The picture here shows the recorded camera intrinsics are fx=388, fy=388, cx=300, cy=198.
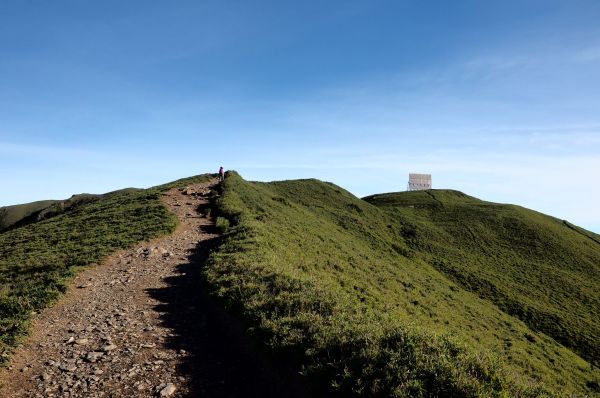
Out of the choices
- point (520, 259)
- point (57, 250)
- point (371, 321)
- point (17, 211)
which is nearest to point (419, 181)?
point (520, 259)

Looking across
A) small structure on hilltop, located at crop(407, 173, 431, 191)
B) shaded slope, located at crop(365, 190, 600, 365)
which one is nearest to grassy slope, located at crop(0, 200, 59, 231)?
shaded slope, located at crop(365, 190, 600, 365)

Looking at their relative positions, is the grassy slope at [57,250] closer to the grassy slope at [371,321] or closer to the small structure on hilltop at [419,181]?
the grassy slope at [371,321]

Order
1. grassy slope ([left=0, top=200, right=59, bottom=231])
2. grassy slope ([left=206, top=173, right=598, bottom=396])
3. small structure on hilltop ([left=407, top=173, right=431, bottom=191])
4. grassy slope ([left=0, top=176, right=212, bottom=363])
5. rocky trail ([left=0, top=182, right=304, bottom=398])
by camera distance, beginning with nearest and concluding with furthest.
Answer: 1. grassy slope ([left=206, top=173, right=598, bottom=396])
2. rocky trail ([left=0, top=182, right=304, bottom=398])
3. grassy slope ([left=0, top=176, right=212, bottom=363])
4. grassy slope ([left=0, top=200, right=59, bottom=231])
5. small structure on hilltop ([left=407, top=173, right=431, bottom=191])

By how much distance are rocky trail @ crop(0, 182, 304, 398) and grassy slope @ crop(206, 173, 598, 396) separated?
1040mm

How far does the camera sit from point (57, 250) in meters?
24.6

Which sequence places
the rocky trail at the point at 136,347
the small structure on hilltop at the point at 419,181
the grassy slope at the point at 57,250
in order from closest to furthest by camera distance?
1. the rocky trail at the point at 136,347
2. the grassy slope at the point at 57,250
3. the small structure on hilltop at the point at 419,181

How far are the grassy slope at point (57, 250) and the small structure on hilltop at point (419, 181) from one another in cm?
12445

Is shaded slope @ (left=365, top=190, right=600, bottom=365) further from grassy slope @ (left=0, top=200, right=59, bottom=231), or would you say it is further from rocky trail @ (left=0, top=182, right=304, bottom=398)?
grassy slope @ (left=0, top=200, right=59, bottom=231)

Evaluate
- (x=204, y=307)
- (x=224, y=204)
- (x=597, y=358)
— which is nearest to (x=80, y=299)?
(x=204, y=307)

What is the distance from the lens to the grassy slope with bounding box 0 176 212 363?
1448 centimetres

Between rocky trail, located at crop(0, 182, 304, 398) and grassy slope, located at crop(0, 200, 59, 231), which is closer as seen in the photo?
rocky trail, located at crop(0, 182, 304, 398)

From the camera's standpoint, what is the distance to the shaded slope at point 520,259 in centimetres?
4444

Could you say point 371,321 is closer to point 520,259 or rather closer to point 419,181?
point 520,259

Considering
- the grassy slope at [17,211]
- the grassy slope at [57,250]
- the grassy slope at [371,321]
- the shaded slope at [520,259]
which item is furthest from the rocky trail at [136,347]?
the grassy slope at [17,211]
